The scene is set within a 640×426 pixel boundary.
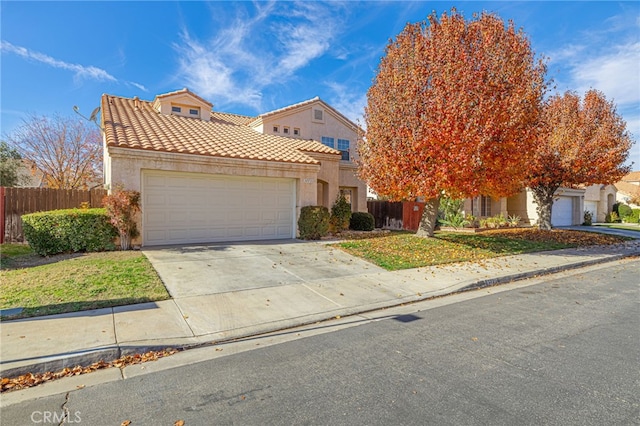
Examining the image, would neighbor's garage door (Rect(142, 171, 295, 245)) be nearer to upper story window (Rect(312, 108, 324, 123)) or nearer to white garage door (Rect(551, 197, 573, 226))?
upper story window (Rect(312, 108, 324, 123))

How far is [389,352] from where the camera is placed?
167 inches

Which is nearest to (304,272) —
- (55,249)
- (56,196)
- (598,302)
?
(598,302)

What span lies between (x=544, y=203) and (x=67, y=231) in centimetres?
2170

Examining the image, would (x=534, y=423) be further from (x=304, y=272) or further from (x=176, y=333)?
(x=304, y=272)

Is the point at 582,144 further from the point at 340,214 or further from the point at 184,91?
the point at 184,91

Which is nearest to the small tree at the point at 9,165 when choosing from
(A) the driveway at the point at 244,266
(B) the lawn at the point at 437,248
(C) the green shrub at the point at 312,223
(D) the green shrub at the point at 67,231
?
(D) the green shrub at the point at 67,231

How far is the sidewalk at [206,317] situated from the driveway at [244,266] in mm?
431

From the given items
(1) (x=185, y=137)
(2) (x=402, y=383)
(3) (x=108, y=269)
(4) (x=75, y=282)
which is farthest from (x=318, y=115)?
(2) (x=402, y=383)

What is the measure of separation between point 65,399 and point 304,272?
543 centimetres

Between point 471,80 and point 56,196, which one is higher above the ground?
point 471,80

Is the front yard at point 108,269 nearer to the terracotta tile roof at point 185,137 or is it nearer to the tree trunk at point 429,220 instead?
the tree trunk at point 429,220

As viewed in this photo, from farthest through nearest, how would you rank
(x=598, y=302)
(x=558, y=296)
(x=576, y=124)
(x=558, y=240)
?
(x=576, y=124)
(x=558, y=240)
(x=558, y=296)
(x=598, y=302)

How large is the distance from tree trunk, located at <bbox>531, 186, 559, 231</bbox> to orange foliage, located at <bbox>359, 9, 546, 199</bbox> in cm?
872

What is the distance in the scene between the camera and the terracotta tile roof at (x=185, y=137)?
1115 centimetres
